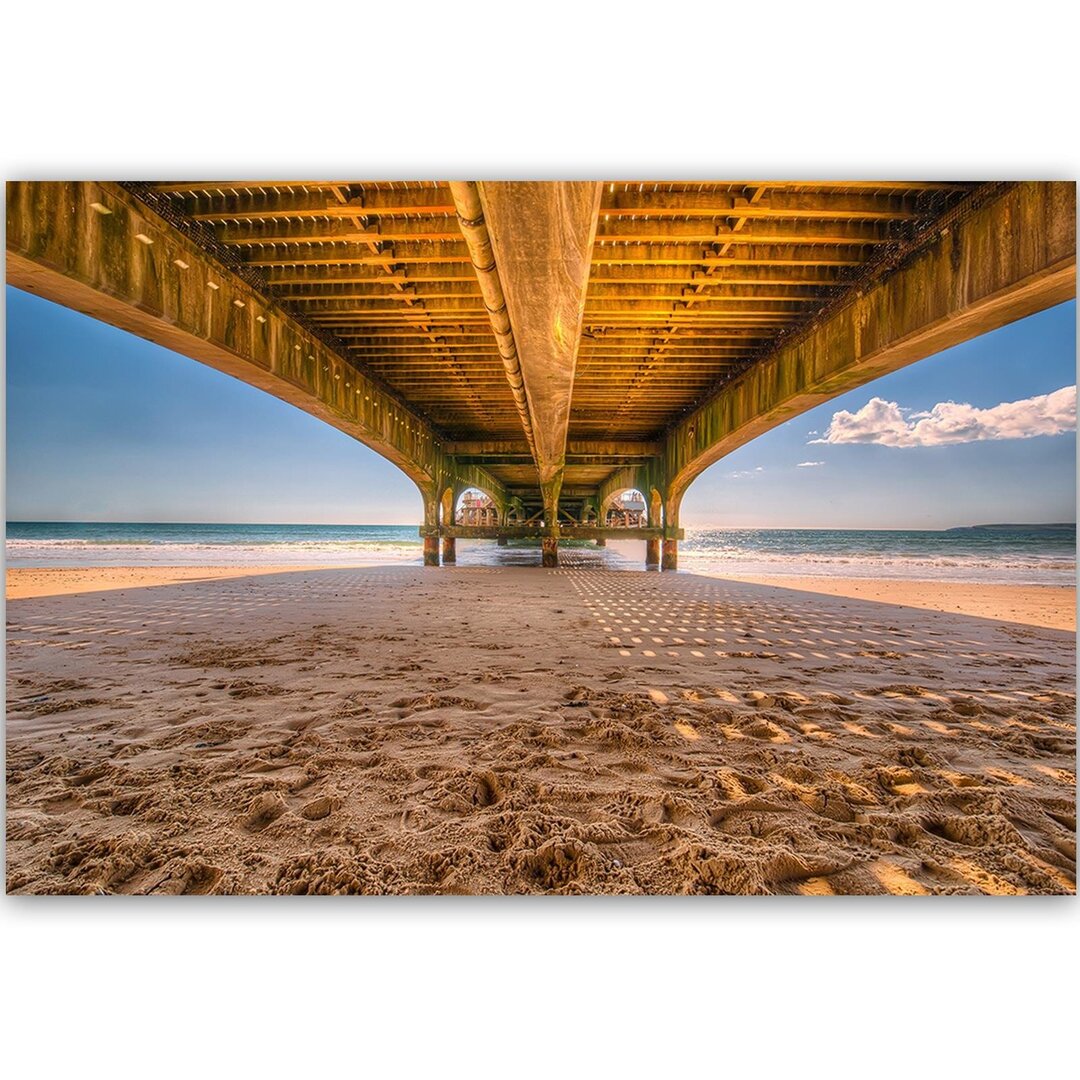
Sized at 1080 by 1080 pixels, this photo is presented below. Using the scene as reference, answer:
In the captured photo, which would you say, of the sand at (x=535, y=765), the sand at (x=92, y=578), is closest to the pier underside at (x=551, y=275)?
the sand at (x=535, y=765)

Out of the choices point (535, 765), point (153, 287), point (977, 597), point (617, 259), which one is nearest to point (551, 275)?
point (617, 259)

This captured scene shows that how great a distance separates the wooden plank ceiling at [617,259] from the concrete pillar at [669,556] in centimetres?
817

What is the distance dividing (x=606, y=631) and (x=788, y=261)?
4907 millimetres

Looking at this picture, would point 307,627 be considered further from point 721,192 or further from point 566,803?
point 721,192

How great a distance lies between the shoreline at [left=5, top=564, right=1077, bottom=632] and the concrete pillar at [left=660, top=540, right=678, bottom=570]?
15.2ft

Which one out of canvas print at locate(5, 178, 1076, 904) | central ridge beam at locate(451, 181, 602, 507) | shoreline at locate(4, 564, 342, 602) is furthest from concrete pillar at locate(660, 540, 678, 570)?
shoreline at locate(4, 564, 342, 602)

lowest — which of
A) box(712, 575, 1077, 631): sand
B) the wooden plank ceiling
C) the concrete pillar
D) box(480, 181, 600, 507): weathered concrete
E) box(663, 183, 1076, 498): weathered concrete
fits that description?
box(712, 575, 1077, 631): sand

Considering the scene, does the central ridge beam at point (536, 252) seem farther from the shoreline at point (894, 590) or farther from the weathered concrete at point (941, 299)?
the shoreline at point (894, 590)

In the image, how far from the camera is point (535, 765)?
266 cm

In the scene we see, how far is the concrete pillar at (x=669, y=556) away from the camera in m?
18.0

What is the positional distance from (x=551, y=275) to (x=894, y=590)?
12.2 meters

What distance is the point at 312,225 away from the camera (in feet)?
19.4

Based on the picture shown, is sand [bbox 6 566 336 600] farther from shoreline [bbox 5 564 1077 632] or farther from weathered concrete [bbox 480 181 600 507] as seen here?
weathered concrete [bbox 480 181 600 507]

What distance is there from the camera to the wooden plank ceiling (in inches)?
205
